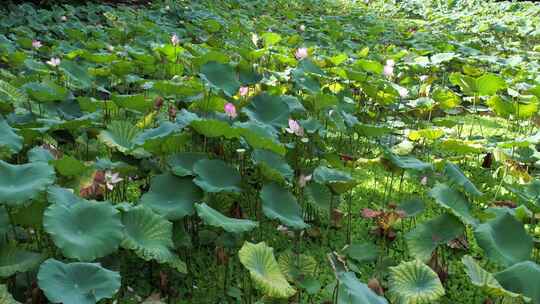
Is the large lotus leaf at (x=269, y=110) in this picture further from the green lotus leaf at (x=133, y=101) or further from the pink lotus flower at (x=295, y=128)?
the green lotus leaf at (x=133, y=101)

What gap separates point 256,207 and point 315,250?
26 cm

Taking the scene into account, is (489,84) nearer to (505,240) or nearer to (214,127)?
(505,240)

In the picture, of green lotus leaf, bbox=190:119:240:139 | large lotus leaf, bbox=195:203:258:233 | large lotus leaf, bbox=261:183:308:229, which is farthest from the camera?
green lotus leaf, bbox=190:119:240:139

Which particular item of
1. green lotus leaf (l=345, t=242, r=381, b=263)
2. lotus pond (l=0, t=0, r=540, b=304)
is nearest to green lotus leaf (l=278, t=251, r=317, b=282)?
lotus pond (l=0, t=0, r=540, b=304)

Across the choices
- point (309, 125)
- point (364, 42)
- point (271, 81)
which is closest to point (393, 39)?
point (364, 42)

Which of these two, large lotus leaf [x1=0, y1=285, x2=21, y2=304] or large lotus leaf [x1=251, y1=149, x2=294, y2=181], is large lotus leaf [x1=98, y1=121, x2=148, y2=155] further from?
large lotus leaf [x1=0, y1=285, x2=21, y2=304]

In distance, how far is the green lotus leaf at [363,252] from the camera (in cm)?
166

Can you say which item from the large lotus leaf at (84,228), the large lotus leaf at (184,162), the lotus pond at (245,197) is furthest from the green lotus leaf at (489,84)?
the large lotus leaf at (84,228)

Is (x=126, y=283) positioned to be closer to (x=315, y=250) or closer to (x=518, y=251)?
(x=315, y=250)

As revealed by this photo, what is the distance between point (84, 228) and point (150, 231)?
0.52ft

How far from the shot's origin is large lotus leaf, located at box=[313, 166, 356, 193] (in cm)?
160

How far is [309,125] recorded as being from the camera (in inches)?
80.0

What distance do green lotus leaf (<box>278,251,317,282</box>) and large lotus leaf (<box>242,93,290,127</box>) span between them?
0.62 metres

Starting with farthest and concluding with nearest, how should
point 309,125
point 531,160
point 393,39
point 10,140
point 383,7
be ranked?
point 383,7
point 393,39
point 531,160
point 309,125
point 10,140
